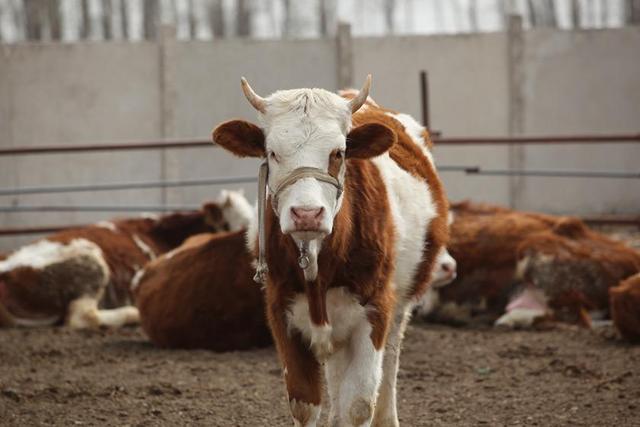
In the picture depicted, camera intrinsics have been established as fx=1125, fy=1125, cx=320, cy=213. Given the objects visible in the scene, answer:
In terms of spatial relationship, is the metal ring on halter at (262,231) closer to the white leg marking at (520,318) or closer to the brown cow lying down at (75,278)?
the white leg marking at (520,318)

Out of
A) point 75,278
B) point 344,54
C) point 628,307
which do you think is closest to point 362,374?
point 628,307

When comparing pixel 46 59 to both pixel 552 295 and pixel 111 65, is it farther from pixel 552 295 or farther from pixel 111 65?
pixel 552 295

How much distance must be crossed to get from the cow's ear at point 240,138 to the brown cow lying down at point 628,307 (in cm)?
392

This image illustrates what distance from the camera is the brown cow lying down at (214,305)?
7.64 meters

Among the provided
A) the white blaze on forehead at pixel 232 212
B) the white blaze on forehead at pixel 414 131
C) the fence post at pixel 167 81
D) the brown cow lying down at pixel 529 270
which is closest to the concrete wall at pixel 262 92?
the fence post at pixel 167 81

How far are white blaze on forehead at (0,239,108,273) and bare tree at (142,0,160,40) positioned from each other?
84.4 feet

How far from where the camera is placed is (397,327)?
5359 millimetres

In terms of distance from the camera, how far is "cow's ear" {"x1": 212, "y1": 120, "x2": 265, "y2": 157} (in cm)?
429

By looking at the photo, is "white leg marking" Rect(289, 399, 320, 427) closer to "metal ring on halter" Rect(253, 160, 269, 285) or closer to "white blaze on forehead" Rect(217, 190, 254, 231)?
"metal ring on halter" Rect(253, 160, 269, 285)

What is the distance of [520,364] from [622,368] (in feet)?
2.12

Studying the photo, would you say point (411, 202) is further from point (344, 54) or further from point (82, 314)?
point (344, 54)

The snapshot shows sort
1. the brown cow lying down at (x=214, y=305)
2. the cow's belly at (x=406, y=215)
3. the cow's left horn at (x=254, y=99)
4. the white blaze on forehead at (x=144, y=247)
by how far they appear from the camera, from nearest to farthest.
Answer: the cow's left horn at (x=254, y=99) < the cow's belly at (x=406, y=215) < the brown cow lying down at (x=214, y=305) < the white blaze on forehead at (x=144, y=247)

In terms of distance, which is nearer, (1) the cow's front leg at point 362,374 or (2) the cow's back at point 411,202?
(1) the cow's front leg at point 362,374

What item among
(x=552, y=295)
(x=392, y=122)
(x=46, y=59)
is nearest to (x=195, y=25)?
(x=46, y=59)
